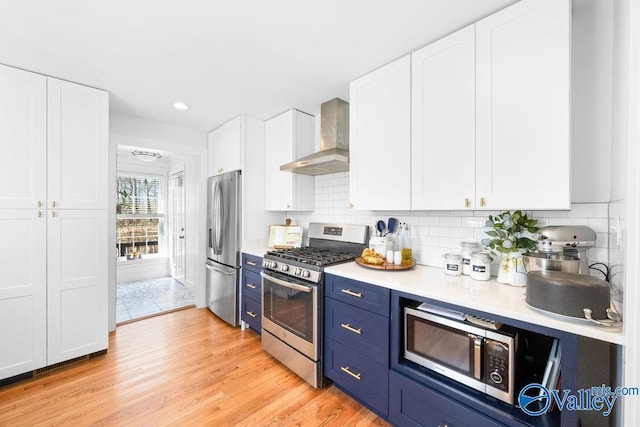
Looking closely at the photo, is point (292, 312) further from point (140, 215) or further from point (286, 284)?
point (140, 215)

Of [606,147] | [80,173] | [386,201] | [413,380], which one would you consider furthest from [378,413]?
[80,173]

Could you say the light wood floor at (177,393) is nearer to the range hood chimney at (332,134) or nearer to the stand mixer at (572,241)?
the stand mixer at (572,241)

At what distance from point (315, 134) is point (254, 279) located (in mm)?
1785

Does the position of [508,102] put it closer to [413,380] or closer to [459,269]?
[459,269]

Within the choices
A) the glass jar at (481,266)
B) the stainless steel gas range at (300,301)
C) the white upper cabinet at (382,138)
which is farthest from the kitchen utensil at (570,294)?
the stainless steel gas range at (300,301)

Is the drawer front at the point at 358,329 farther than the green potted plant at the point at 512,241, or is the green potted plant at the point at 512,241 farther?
the drawer front at the point at 358,329

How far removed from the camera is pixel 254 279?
2.86 meters

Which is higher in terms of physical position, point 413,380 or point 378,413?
point 413,380

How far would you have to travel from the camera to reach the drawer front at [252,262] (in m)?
2.79

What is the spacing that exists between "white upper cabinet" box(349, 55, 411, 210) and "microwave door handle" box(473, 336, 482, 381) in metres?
0.91

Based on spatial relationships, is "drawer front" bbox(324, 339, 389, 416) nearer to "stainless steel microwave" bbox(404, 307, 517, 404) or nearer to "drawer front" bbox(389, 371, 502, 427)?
"drawer front" bbox(389, 371, 502, 427)

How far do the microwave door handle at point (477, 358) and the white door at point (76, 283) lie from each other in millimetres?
3040

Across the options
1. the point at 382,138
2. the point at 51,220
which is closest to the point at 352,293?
the point at 382,138

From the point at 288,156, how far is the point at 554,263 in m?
2.41
